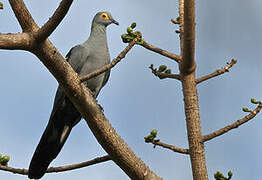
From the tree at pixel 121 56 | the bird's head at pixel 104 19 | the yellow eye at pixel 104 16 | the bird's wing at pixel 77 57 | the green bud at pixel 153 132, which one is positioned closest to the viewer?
the tree at pixel 121 56

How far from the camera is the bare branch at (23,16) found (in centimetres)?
302

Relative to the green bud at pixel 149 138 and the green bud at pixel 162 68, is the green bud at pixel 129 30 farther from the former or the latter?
the green bud at pixel 149 138

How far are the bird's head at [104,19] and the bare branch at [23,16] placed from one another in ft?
10.9

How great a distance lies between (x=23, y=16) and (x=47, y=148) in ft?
6.73

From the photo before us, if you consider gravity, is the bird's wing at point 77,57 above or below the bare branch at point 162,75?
above

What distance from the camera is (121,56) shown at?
3.19 m

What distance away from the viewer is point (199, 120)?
412cm

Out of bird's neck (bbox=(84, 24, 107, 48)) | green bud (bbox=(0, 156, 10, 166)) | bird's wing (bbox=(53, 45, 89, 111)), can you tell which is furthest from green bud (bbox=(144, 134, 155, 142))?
bird's neck (bbox=(84, 24, 107, 48))

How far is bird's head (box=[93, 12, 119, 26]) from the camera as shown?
6.41 metres

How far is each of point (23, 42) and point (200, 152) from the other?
191 centimetres

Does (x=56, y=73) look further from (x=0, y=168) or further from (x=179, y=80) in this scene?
(x=179, y=80)

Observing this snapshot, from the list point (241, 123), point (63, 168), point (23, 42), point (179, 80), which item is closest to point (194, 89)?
point (179, 80)

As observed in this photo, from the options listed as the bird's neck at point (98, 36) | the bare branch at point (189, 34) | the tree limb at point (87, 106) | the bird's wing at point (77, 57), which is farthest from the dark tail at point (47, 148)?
the bare branch at point (189, 34)

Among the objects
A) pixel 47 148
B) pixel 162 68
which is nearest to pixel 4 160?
pixel 47 148
